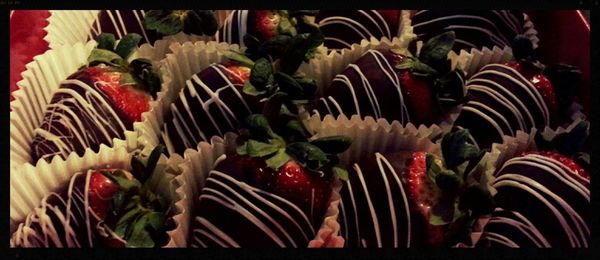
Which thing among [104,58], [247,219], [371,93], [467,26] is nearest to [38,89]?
[104,58]

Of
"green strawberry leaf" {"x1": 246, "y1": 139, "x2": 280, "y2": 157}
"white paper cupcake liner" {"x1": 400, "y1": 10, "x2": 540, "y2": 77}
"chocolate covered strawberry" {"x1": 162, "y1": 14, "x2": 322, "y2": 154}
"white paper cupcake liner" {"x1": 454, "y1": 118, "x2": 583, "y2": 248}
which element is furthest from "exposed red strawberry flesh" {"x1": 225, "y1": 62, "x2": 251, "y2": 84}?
"white paper cupcake liner" {"x1": 454, "y1": 118, "x2": 583, "y2": 248}

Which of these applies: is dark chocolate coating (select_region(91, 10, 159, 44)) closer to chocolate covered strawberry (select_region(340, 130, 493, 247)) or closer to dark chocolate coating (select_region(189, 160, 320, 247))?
dark chocolate coating (select_region(189, 160, 320, 247))

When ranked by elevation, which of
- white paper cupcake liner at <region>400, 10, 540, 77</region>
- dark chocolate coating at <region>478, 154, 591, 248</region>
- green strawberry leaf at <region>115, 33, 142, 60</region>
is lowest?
dark chocolate coating at <region>478, 154, 591, 248</region>

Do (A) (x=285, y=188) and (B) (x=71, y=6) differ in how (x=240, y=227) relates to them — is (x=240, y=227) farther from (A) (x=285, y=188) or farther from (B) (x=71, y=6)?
(B) (x=71, y=6)

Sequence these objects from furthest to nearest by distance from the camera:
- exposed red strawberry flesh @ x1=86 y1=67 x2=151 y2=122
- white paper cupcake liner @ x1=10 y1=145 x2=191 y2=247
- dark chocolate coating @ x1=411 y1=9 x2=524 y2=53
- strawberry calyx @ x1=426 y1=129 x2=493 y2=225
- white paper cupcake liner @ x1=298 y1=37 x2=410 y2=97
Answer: dark chocolate coating @ x1=411 y1=9 x2=524 y2=53, white paper cupcake liner @ x1=298 y1=37 x2=410 y2=97, exposed red strawberry flesh @ x1=86 y1=67 x2=151 y2=122, white paper cupcake liner @ x1=10 y1=145 x2=191 y2=247, strawberry calyx @ x1=426 y1=129 x2=493 y2=225

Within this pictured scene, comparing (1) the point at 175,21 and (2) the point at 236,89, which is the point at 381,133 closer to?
(2) the point at 236,89
